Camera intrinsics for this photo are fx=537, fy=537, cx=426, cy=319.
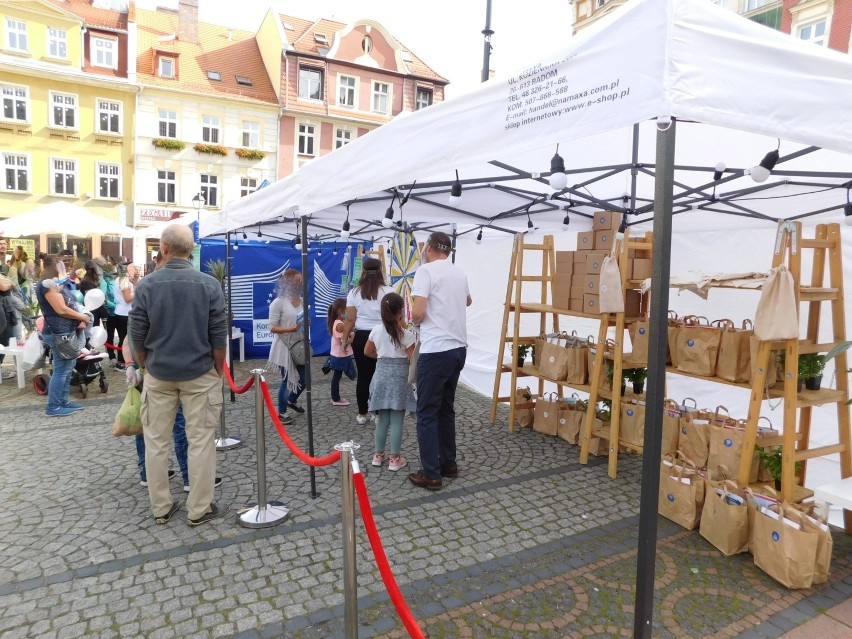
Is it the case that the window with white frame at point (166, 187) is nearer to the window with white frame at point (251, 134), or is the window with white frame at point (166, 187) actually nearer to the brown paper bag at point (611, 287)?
the window with white frame at point (251, 134)

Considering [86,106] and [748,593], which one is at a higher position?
[86,106]

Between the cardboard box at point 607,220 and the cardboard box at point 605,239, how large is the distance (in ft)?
0.12

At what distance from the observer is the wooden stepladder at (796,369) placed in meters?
3.29

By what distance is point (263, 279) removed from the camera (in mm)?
10094

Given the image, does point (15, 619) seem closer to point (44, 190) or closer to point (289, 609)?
point (289, 609)

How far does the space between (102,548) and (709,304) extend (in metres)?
5.82

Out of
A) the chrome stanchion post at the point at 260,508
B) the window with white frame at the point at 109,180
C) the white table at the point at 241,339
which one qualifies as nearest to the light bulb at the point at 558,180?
the chrome stanchion post at the point at 260,508

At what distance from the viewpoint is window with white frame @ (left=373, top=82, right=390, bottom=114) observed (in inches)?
1177

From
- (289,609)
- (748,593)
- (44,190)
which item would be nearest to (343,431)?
(289,609)

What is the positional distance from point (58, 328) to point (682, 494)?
20.2 ft

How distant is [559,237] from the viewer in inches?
288

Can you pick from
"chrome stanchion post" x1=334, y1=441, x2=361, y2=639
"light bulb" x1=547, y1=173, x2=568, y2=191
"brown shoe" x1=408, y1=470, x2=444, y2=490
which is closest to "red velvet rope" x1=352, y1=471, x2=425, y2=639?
"chrome stanchion post" x1=334, y1=441, x2=361, y2=639

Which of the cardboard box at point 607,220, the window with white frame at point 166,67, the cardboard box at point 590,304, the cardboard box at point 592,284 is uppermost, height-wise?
the window with white frame at point 166,67

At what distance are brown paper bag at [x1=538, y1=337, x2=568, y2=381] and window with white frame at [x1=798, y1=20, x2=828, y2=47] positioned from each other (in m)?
23.1
